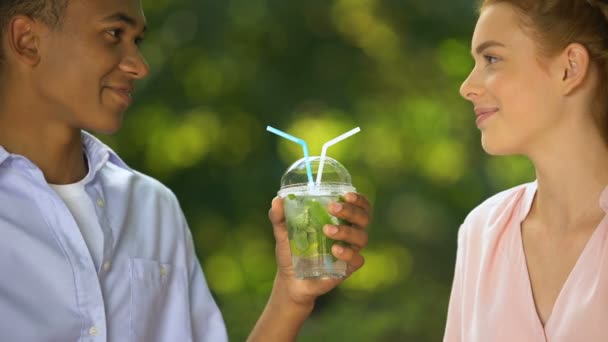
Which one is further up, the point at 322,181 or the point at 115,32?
the point at 115,32

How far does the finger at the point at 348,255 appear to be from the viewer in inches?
84.9

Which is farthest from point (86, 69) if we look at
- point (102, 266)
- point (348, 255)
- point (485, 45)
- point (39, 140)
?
point (485, 45)

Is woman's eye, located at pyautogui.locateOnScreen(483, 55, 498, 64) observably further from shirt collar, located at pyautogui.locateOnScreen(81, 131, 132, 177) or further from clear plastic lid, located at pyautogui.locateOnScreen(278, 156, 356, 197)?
shirt collar, located at pyautogui.locateOnScreen(81, 131, 132, 177)

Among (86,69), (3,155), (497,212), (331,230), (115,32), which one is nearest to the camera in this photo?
(331,230)

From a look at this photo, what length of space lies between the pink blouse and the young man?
43cm

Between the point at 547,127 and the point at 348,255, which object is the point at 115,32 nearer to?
the point at 348,255

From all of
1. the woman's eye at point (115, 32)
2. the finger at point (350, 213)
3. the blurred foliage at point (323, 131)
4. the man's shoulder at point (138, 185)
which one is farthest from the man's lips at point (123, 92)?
the blurred foliage at point (323, 131)

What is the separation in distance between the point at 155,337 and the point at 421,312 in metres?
2.73

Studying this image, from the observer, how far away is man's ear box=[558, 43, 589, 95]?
239 cm

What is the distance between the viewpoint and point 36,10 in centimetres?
241

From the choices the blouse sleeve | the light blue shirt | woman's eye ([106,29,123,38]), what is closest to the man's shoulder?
the light blue shirt

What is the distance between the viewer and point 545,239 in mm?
2467

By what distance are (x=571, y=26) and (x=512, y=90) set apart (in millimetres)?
248

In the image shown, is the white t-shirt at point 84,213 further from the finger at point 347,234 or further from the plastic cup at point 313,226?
the finger at point 347,234
